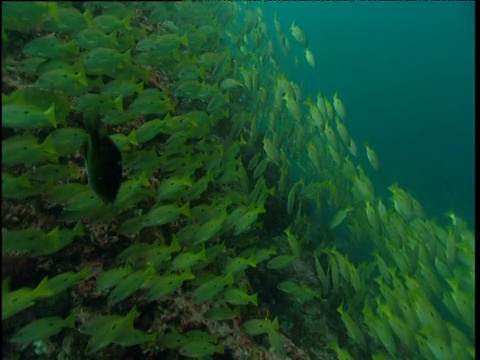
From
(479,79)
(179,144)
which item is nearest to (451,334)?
(479,79)

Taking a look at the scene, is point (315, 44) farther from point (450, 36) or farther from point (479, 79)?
point (479, 79)

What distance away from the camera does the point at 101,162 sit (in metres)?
2.22

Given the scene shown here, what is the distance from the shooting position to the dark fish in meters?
2.21

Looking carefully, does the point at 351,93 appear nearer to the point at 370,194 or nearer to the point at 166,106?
the point at 370,194

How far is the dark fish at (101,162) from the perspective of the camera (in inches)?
86.9

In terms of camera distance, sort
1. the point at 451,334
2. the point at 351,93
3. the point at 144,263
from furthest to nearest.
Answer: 1. the point at 351,93
2. the point at 451,334
3. the point at 144,263

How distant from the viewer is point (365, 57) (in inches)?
2318

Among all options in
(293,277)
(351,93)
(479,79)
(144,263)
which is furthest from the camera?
→ (351,93)

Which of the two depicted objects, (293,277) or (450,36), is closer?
(293,277)

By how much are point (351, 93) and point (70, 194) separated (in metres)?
46.1

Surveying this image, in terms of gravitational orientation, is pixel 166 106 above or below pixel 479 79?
below

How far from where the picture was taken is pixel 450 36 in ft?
190

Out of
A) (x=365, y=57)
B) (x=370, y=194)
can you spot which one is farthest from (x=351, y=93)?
(x=370, y=194)

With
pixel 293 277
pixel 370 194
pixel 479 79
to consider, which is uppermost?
pixel 370 194
